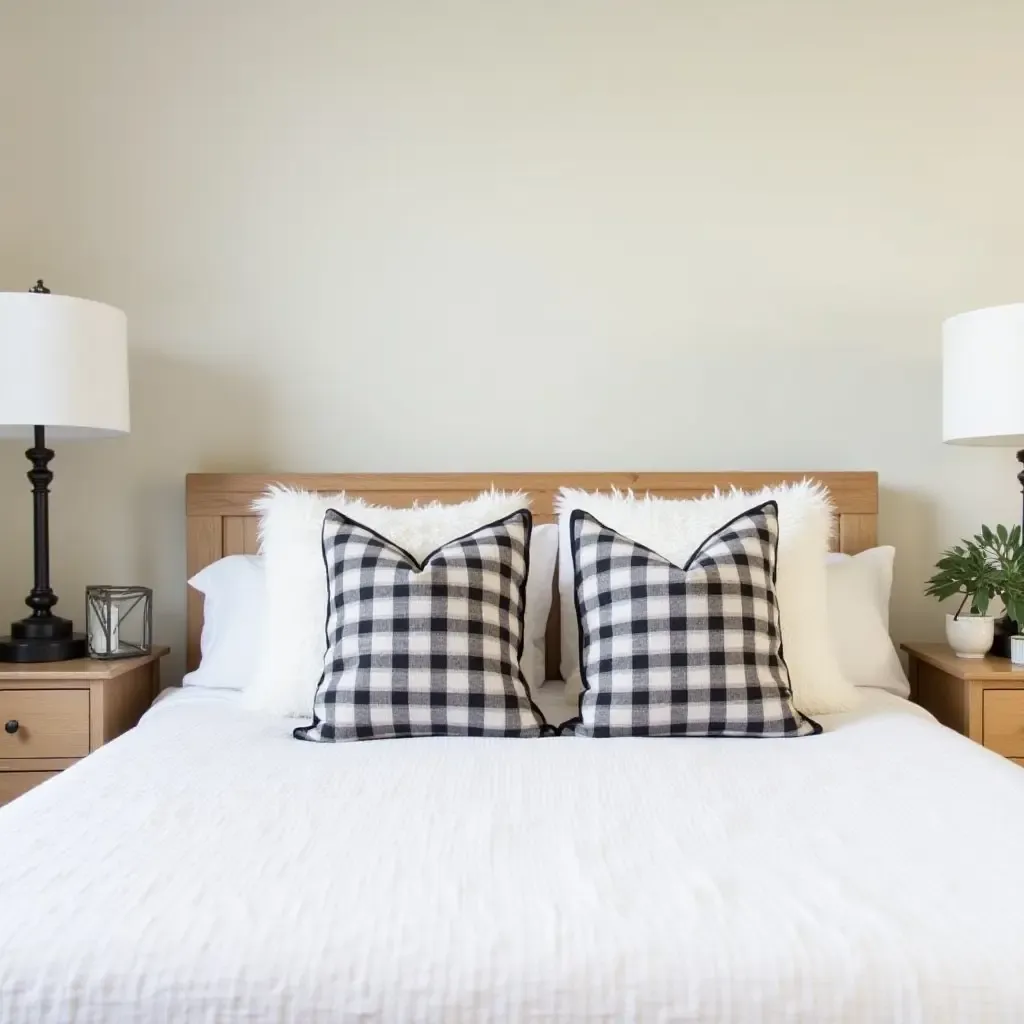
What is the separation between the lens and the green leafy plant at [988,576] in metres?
2.24

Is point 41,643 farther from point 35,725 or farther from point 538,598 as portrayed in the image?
point 538,598

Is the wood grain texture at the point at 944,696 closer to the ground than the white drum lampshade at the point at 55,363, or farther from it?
closer to the ground

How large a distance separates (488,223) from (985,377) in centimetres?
129

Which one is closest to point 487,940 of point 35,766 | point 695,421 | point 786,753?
point 786,753

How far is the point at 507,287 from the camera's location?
102 inches

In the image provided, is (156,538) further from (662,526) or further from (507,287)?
(662,526)

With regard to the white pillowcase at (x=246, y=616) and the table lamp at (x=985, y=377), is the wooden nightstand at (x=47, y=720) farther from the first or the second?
the table lamp at (x=985, y=377)

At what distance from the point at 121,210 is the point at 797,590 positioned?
1.97m

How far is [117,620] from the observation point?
227 cm

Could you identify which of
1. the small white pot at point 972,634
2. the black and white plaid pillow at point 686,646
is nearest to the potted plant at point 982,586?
the small white pot at point 972,634

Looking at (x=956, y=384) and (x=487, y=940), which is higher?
(x=956, y=384)

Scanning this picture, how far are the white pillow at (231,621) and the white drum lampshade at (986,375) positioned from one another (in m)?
1.69

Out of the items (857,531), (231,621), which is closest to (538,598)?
(231,621)

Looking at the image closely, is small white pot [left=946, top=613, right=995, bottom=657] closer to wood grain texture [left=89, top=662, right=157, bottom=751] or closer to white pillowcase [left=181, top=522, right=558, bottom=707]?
white pillowcase [left=181, top=522, right=558, bottom=707]
